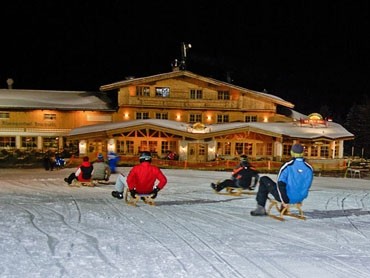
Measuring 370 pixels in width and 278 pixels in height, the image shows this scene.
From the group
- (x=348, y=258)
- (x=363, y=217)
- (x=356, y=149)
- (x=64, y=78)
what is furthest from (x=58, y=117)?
(x=64, y=78)

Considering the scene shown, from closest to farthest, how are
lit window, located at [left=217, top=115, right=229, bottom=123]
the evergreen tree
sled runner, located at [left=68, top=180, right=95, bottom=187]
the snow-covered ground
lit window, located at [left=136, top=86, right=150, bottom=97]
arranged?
the snow-covered ground, sled runner, located at [left=68, top=180, right=95, bottom=187], lit window, located at [left=136, top=86, right=150, bottom=97], lit window, located at [left=217, top=115, right=229, bottom=123], the evergreen tree

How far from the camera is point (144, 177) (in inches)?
353

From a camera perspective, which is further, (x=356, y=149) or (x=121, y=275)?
(x=356, y=149)

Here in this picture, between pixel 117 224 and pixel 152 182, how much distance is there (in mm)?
2161

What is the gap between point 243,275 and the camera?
448cm

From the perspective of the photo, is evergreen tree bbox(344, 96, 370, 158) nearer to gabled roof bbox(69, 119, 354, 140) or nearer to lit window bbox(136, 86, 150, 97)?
gabled roof bbox(69, 119, 354, 140)

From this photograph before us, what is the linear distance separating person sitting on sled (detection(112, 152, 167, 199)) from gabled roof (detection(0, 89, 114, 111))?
87.3 feet

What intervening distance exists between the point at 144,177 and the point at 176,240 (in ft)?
10.5

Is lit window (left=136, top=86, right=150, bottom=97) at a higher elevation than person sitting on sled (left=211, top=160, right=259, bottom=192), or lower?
higher

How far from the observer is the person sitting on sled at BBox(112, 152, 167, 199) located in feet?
29.3

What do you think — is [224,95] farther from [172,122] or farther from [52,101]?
[52,101]

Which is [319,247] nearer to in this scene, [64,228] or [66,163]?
[64,228]

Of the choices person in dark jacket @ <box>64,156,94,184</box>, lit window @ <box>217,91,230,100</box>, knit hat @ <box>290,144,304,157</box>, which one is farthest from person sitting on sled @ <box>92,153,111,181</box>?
lit window @ <box>217,91,230,100</box>

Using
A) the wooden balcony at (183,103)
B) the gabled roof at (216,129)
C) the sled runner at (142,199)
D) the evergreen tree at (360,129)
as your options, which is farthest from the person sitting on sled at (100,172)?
the evergreen tree at (360,129)
